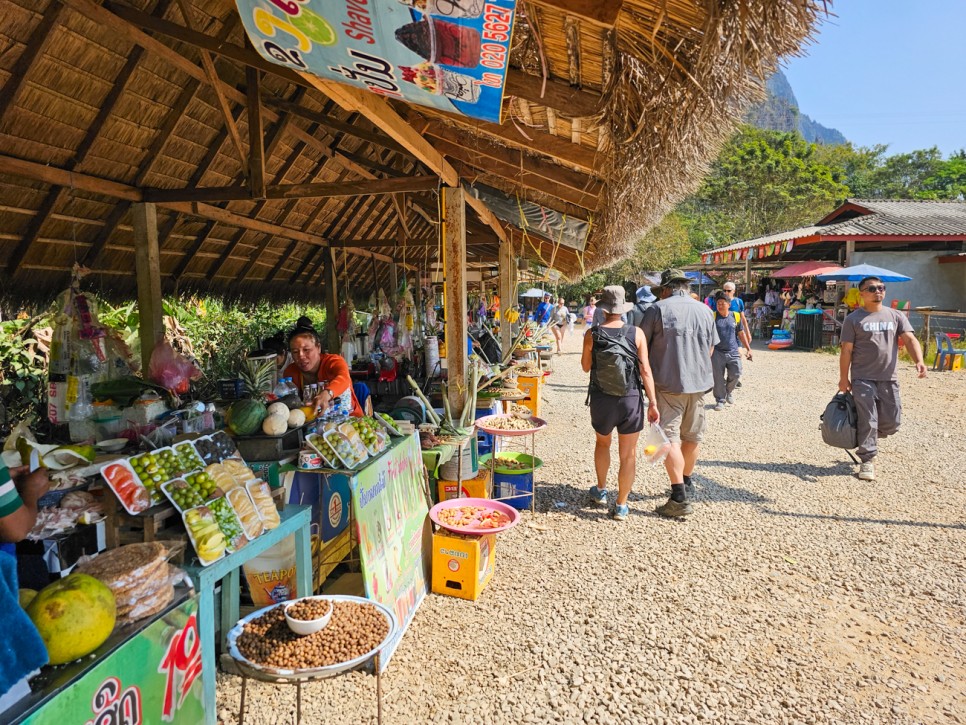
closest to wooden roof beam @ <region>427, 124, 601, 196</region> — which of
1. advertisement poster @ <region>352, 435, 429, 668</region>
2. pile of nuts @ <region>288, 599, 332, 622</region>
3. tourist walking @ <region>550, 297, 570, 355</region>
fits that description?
advertisement poster @ <region>352, 435, 429, 668</region>

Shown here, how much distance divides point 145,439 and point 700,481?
4.76 m

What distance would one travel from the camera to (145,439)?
9.23 feet

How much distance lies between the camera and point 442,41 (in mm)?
1995

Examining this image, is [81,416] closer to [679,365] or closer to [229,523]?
[229,523]

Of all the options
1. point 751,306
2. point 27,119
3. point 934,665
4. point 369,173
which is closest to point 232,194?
point 27,119

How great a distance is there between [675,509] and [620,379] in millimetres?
1238

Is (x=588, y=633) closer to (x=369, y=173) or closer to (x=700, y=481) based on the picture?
(x=700, y=481)

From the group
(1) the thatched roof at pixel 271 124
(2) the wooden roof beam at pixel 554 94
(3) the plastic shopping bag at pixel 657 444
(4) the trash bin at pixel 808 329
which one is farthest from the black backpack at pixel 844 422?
(4) the trash bin at pixel 808 329

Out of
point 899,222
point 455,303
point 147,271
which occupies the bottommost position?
point 455,303

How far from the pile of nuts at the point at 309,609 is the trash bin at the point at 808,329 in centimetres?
1929

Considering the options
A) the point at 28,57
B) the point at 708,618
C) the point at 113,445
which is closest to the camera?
the point at 113,445

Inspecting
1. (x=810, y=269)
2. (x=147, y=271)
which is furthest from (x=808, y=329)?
(x=147, y=271)

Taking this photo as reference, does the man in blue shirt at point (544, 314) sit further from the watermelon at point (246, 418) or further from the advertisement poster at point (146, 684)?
the advertisement poster at point (146, 684)

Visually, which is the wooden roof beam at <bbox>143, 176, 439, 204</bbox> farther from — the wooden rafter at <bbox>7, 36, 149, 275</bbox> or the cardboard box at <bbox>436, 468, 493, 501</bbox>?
the cardboard box at <bbox>436, 468, 493, 501</bbox>
